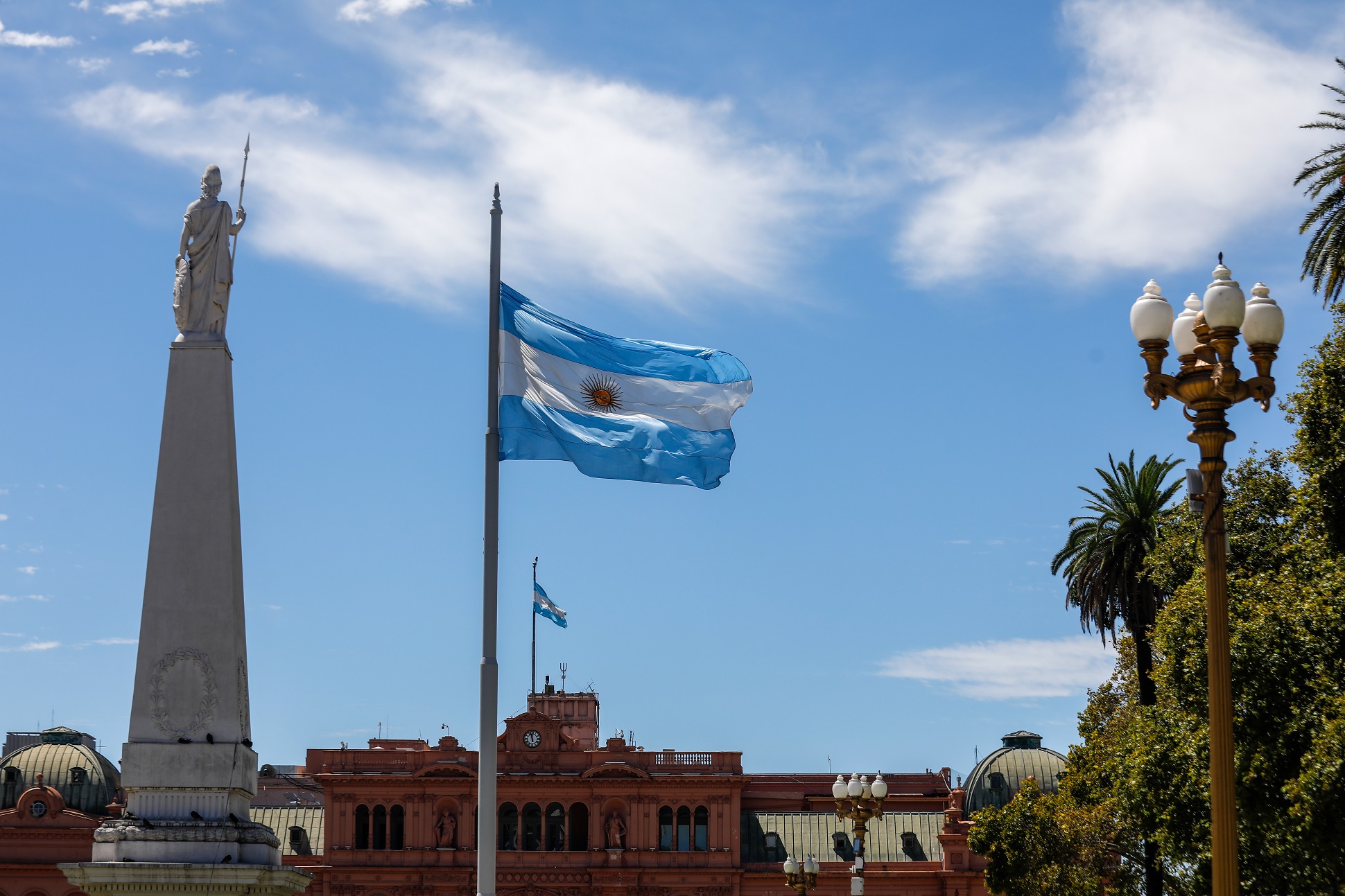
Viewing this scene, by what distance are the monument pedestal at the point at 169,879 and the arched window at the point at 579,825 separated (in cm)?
6131

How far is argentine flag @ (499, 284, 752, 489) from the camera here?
20.5 metres

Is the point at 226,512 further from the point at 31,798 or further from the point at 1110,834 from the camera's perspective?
the point at 31,798

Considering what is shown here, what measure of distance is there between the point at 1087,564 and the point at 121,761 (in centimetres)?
3350

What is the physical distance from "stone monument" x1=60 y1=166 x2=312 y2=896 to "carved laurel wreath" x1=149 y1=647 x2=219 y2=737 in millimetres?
17

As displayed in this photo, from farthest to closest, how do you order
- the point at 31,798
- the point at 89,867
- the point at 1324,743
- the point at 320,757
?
the point at 320,757 → the point at 31,798 → the point at 1324,743 → the point at 89,867

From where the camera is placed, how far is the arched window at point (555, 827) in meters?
79.6

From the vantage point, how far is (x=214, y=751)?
20562 mm

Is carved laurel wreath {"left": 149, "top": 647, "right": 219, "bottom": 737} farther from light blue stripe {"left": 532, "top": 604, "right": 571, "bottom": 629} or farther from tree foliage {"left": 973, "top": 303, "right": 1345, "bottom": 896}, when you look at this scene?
light blue stripe {"left": 532, "top": 604, "right": 571, "bottom": 629}

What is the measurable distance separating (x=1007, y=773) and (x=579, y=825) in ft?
72.7

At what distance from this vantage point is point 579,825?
80188 mm

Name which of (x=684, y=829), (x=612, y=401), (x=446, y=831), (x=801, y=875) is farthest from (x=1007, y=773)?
(x=612, y=401)

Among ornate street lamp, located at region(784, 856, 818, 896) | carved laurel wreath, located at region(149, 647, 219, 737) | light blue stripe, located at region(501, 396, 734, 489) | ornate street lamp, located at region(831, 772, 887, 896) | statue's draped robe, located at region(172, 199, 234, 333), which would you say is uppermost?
statue's draped robe, located at region(172, 199, 234, 333)

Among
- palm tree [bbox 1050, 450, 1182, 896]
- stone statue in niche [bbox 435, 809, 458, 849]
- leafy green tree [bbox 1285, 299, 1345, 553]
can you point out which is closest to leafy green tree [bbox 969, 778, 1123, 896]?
palm tree [bbox 1050, 450, 1182, 896]

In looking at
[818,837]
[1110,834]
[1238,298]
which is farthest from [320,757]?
[1238,298]
